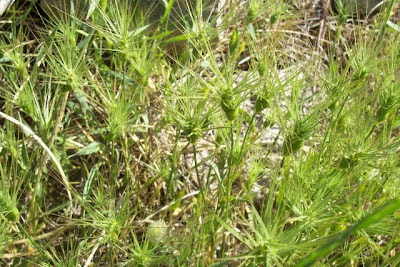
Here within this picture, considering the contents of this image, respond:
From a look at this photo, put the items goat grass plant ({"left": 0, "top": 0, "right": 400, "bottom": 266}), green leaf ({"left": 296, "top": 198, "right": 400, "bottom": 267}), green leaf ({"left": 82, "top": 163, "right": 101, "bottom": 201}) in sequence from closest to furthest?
green leaf ({"left": 296, "top": 198, "right": 400, "bottom": 267}), goat grass plant ({"left": 0, "top": 0, "right": 400, "bottom": 266}), green leaf ({"left": 82, "top": 163, "right": 101, "bottom": 201})

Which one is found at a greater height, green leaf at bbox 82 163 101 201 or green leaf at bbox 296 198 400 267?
green leaf at bbox 296 198 400 267

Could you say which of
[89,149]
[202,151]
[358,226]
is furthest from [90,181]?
[358,226]

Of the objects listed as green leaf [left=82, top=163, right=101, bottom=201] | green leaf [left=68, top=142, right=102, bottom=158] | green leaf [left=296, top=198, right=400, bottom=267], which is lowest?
green leaf [left=82, top=163, right=101, bottom=201]

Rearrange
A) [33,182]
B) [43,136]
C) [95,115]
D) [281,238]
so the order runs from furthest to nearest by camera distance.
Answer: [95,115] < [33,182] < [43,136] < [281,238]

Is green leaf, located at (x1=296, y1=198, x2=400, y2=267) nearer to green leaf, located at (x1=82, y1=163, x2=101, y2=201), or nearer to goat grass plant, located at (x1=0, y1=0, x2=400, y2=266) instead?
goat grass plant, located at (x1=0, y1=0, x2=400, y2=266)

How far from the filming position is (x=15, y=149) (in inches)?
34.5

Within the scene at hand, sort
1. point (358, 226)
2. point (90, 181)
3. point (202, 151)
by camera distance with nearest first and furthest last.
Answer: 1. point (358, 226)
2. point (90, 181)
3. point (202, 151)

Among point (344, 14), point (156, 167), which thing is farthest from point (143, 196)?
point (344, 14)

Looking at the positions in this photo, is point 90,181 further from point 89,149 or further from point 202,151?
point 202,151

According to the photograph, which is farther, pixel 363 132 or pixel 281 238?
pixel 363 132

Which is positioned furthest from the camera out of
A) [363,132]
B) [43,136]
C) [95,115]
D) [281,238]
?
[95,115]

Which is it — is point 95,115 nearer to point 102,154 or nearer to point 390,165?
point 102,154

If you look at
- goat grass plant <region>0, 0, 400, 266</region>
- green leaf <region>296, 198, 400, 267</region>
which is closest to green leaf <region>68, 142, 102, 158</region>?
goat grass plant <region>0, 0, 400, 266</region>

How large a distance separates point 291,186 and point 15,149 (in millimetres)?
439
